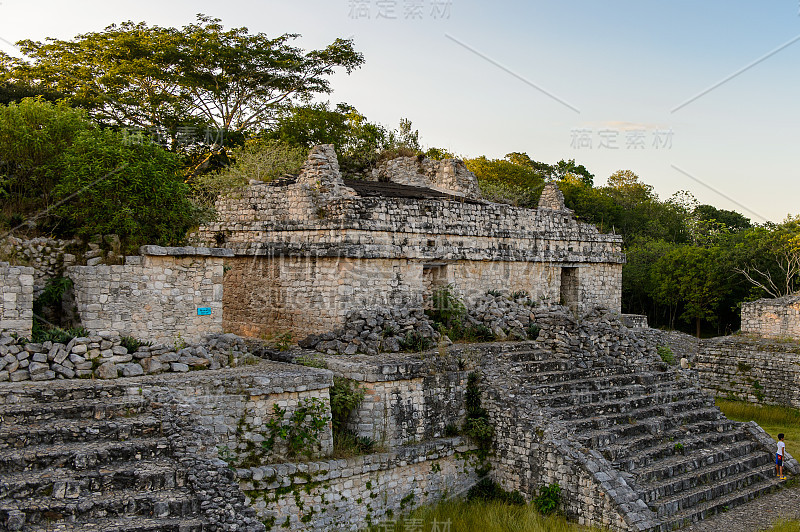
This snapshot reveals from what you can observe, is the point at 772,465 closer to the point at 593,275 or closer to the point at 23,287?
the point at 593,275

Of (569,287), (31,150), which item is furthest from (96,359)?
(569,287)

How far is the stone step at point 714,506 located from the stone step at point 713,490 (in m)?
0.06

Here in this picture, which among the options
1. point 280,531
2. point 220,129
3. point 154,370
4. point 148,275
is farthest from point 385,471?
point 220,129

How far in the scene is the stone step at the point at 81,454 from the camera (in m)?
8.08

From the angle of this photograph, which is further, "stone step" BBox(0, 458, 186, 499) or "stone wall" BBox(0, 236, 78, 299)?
"stone wall" BBox(0, 236, 78, 299)

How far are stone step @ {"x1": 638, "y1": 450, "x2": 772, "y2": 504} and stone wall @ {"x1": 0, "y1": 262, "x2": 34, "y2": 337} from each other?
405 inches

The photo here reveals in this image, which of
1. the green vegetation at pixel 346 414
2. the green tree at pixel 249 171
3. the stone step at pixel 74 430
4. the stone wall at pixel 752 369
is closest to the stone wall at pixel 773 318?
the stone wall at pixel 752 369

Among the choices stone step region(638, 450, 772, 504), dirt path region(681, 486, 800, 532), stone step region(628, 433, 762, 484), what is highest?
stone step region(628, 433, 762, 484)

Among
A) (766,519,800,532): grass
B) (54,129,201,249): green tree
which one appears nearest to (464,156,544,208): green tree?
→ (766,519,800,532): grass

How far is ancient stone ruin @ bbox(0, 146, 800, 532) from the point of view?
28.5 ft

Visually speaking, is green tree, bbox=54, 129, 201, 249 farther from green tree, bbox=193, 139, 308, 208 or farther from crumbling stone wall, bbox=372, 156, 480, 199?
crumbling stone wall, bbox=372, 156, 480, 199

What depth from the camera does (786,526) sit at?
11.9m

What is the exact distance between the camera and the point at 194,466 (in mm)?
8609

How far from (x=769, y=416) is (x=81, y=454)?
63.1 ft
